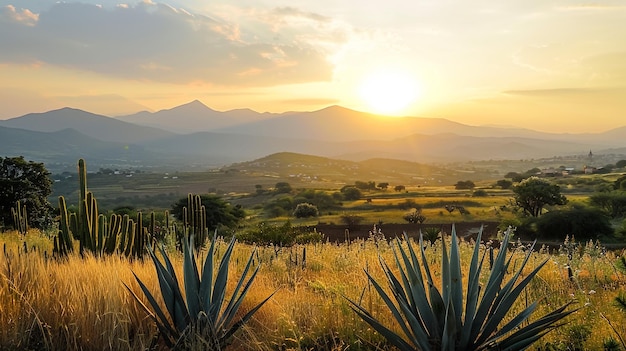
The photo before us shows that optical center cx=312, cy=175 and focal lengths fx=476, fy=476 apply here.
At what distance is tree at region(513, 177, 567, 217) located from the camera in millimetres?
34719

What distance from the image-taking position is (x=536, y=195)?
116ft

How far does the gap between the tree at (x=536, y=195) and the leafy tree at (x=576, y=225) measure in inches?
303

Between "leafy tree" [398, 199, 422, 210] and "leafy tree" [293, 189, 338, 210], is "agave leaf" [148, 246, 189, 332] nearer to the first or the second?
"leafy tree" [398, 199, 422, 210]

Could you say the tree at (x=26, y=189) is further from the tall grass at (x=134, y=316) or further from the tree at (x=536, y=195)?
the tree at (x=536, y=195)

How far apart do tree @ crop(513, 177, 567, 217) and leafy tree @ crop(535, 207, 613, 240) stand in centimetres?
769

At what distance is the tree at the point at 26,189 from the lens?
20.6 metres

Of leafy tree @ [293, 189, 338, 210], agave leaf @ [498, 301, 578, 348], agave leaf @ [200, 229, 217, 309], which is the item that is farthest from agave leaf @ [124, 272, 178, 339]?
leafy tree @ [293, 189, 338, 210]

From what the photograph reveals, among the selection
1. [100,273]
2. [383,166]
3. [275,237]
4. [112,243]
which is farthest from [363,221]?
[383,166]

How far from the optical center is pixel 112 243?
27.9 feet

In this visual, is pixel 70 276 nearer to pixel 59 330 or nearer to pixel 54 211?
pixel 59 330

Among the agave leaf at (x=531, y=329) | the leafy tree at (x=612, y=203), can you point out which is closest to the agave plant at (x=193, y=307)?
the agave leaf at (x=531, y=329)

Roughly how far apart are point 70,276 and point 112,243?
9.50 ft

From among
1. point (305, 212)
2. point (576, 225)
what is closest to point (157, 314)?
point (576, 225)

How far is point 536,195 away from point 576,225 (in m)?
10.0
